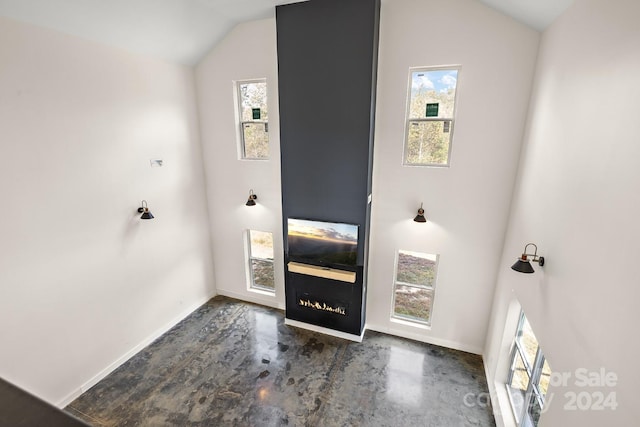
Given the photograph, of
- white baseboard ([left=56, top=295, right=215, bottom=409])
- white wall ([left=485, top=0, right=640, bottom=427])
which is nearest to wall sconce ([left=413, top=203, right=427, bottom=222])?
white wall ([left=485, top=0, right=640, bottom=427])

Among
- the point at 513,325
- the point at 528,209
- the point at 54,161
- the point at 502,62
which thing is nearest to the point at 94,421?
the point at 54,161

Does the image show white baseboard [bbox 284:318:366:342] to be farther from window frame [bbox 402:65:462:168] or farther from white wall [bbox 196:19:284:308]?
window frame [bbox 402:65:462:168]

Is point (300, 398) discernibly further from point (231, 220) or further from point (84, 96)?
point (84, 96)

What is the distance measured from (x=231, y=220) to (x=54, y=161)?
2.92m

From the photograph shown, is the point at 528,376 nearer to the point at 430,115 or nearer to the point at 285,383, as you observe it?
the point at 285,383

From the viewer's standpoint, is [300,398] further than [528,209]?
Yes

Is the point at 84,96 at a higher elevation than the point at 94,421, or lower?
higher

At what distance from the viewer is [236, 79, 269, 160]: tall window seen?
5332 millimetres

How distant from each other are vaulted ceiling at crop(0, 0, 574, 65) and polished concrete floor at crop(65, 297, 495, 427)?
4.71 meters

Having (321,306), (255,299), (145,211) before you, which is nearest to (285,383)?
(321,306)

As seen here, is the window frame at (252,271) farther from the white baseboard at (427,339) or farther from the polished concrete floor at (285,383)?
the white baseboard at (427,339)

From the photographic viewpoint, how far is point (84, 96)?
12.6ft

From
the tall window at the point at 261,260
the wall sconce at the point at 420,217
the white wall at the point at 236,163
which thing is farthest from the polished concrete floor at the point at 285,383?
the wall sconce at the point at 420,217

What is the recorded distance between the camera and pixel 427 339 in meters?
5.12
